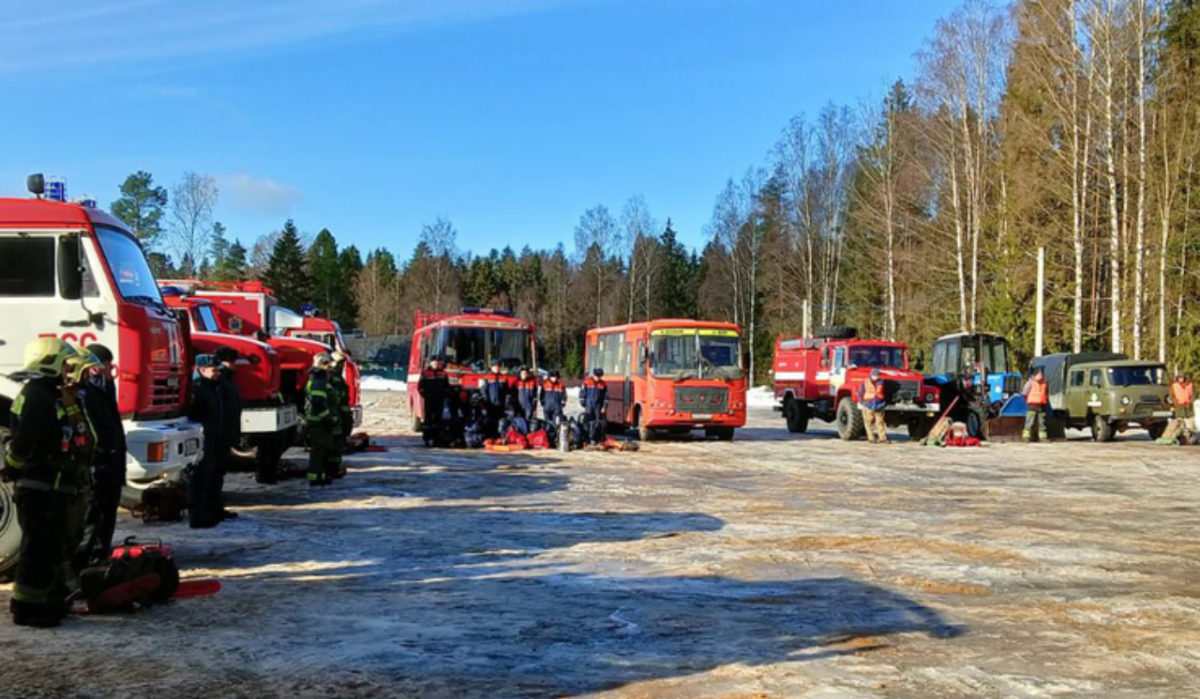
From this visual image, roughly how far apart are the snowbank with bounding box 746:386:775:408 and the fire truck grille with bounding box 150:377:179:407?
36.4 m

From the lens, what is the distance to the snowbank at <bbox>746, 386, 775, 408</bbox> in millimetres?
44094

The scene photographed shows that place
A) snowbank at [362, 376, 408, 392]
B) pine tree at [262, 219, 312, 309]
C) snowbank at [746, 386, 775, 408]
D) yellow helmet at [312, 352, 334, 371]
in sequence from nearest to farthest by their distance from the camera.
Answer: yellow helmet at [312, 352, 334, 371], snowbank at [746, 386, 775, 408], snowbank at [362, 376, 408, 392], pine tree at [262, 219, 312, 309]

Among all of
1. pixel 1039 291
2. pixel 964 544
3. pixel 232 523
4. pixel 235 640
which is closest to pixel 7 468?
pixel 235 640

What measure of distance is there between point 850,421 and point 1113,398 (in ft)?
21.7

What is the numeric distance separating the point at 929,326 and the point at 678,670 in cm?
3852

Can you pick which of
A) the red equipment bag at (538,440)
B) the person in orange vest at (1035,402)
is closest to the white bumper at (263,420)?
the red equipment bag at (538,440)

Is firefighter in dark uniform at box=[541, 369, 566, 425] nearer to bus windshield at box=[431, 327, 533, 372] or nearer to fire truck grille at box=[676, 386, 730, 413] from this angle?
bus windshield at box=[431, 327, 533, 372]

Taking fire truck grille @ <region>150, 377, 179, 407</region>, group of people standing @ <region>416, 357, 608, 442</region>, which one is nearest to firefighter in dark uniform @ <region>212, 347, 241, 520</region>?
fire truck grille @ <region>150, 377, 179, 407</region>

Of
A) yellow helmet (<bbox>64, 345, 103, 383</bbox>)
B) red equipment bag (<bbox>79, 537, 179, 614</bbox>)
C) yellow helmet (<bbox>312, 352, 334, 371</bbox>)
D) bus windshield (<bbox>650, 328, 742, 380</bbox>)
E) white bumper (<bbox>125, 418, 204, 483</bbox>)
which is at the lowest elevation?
red equipment bag (<bbox>79, 537, 179, 614</bbox>)

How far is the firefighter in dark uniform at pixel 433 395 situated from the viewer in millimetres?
18078

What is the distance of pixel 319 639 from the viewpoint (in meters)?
5.43

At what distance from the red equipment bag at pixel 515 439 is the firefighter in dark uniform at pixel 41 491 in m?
12.8

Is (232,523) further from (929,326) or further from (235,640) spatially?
(929,326)

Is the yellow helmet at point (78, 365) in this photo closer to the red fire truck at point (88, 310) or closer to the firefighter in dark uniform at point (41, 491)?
the firefighter in dark uniform at point (41, 491)
